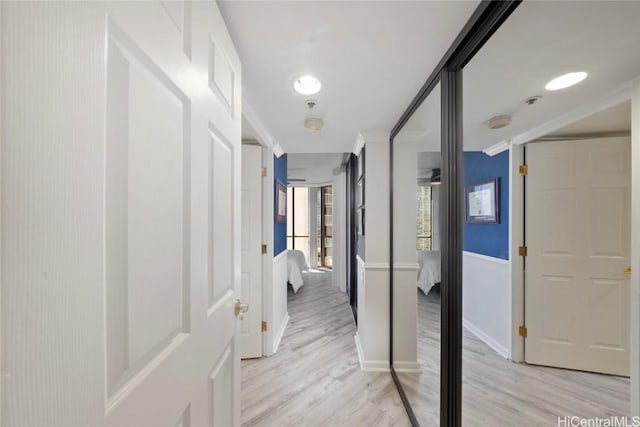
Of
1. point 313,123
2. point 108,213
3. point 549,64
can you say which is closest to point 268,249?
point 313,123

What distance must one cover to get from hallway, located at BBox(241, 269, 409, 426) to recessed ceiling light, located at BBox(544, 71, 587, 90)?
2.02 m

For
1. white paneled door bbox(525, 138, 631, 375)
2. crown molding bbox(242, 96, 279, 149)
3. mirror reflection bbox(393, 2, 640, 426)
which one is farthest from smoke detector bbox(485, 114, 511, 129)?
crown molding bbox(242, 96, 279, 149)

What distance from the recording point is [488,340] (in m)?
1.12

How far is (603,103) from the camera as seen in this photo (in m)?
0.64

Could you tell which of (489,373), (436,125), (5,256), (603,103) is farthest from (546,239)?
(5,256)

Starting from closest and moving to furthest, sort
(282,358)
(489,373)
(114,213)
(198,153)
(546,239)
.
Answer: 1. (114,213)
2. (198,153)
3. (546,239)
4. (489,373)
5. (282,358)

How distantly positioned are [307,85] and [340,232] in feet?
12.7

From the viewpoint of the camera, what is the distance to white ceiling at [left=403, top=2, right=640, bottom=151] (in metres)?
0.64

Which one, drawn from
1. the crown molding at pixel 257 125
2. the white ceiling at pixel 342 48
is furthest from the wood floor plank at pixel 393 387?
the crown molding at pixel 257 125

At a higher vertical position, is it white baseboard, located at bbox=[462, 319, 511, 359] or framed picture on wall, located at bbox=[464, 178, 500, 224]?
framed picture on wall, located at bbox=[464, 178, 500, 224]

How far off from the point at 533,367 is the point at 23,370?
1.35 meters

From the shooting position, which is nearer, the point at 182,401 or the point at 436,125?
the point at 182,401

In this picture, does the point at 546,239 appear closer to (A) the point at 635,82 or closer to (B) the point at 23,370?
(A) the point at 635,82

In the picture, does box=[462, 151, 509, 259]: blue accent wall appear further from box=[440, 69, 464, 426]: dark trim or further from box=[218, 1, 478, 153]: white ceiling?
box=[218, 1, 478, 153]: white ceiling
